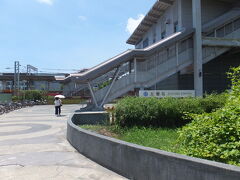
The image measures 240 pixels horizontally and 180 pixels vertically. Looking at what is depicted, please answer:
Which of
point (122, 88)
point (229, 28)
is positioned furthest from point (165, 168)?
point (229, 28)

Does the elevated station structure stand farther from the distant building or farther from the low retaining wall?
the distant building

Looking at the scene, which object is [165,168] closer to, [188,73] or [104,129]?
[104,129]

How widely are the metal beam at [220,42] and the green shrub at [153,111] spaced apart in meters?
13.8

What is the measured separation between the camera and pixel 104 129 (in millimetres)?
9797

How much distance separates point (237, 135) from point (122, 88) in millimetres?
17223

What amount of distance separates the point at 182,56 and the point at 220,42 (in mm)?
3620

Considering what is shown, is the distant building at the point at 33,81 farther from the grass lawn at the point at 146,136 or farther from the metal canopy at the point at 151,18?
the grass lawn at the point at 146,136

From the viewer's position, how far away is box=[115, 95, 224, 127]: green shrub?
9.38 meters

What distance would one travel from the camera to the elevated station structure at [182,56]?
21.3m

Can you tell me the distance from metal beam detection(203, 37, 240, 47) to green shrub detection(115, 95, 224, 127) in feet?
45.2

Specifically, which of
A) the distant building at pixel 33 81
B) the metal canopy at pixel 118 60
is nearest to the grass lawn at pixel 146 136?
the metal canopy at pixel 118 60

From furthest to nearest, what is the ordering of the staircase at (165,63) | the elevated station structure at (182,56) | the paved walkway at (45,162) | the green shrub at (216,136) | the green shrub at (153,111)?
the staircase at (165,63), the elevated station structure at (182,56), the green shrub at (153,111), the paved walkway at (45,162), the green shrub at (216,136)

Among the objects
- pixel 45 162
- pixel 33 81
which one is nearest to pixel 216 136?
pixel 45 162

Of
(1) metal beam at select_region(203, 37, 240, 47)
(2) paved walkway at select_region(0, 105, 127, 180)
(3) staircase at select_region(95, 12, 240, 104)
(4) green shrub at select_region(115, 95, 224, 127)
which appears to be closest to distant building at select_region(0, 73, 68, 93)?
(3) staircase at select_region(95, 12, 240, 104)
